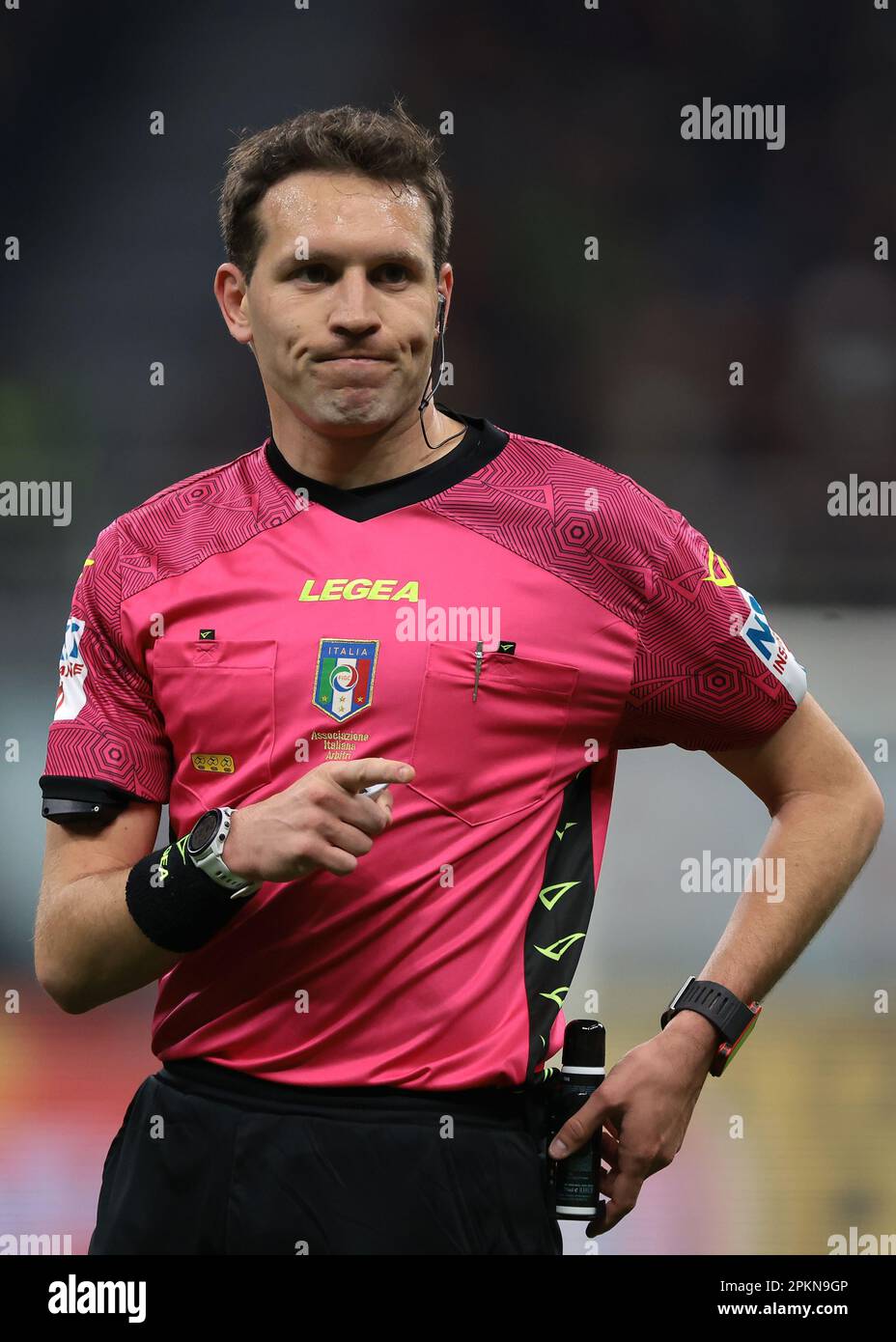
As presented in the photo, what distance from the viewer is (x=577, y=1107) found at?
2.08m

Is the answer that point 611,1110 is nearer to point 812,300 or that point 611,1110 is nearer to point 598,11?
point 812,300

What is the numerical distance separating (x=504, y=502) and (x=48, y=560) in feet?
15.0

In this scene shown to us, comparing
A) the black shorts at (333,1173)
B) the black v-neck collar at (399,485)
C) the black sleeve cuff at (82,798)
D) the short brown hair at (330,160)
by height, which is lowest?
the black shorts at (333,1173)

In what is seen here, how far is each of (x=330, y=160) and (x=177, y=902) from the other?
3.21 feet

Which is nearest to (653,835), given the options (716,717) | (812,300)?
(812,300)

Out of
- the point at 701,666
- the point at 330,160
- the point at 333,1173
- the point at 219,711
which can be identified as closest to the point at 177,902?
the point at 219,711

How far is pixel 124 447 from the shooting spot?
21.3 feet

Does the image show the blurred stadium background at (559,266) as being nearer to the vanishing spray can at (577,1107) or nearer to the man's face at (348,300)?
the vanishing spray can at (577,1107)

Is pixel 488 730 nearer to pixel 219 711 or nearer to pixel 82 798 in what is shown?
pixel 219 711

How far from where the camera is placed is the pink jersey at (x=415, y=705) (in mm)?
1970

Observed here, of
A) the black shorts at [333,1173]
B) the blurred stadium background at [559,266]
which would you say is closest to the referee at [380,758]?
the black shorts at [333,1173]

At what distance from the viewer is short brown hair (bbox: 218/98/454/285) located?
2162mm

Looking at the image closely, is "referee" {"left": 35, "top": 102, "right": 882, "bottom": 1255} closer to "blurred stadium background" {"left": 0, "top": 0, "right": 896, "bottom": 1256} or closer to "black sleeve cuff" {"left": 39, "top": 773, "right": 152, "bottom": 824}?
"black sleeve cuff" {"left": 39, "top": 773, "right": 152, "bottom": 824}

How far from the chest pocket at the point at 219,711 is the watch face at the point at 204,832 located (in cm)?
13
